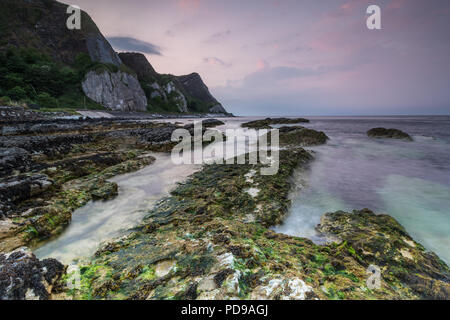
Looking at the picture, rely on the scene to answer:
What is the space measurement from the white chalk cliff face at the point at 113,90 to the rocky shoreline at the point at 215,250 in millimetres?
57019

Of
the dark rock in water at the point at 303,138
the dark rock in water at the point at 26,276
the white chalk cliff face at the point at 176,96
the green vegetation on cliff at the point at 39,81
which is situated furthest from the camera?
the white chalk cliff face at the point at 176,96

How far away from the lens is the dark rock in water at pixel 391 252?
2.11 meters

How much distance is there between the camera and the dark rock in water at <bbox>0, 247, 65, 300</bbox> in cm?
145

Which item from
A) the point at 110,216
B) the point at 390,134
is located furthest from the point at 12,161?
the point at 390,134

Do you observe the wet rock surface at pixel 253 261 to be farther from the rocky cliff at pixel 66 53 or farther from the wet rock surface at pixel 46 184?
the rocky cliff at pixel 66 53

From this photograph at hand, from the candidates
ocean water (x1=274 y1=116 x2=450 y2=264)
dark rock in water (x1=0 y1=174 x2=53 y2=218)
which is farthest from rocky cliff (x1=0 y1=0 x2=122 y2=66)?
ocean water (x1=274 y1=116 x2=450 y2=264)

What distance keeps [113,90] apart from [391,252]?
66.9 m

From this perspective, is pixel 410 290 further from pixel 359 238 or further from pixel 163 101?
pixel 163 101

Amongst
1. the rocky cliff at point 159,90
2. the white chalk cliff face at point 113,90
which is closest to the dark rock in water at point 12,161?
the white chalk cliff face at point 113,90

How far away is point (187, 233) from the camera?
274 cm

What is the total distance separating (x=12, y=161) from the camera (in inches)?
212

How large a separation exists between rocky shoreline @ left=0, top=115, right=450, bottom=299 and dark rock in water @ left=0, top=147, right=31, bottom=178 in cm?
4

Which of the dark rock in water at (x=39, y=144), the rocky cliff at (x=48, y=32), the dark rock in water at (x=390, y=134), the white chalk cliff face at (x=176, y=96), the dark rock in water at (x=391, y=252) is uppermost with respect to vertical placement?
the rocky cliff at (x=48, y=32)

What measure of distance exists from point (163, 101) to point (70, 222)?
92.1 metres
